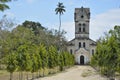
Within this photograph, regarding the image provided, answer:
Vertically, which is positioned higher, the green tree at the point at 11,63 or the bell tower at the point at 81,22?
the bell tower at the point at 81,22

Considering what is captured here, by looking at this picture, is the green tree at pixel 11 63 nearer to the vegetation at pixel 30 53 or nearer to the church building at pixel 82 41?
the vegetation at pixel 30 53

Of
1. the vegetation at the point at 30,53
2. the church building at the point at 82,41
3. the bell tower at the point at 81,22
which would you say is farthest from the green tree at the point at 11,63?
the bell tower at the point at 81,22

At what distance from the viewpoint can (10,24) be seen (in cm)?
7175

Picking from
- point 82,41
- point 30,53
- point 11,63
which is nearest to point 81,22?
point 82,41

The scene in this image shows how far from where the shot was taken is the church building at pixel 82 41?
115625 millimetres

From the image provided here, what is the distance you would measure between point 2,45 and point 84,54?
53.2 m

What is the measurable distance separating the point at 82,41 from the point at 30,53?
71.9 m

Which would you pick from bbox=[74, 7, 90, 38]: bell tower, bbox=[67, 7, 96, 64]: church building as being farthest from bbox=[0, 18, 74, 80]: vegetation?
bbox=[74, 7, 90, 38]: bell tower

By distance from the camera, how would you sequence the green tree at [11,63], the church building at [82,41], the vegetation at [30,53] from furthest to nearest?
the church building at [82,41]
the vegetation at [30,53]
the green tree at [11,63]

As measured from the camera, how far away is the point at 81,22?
116 m

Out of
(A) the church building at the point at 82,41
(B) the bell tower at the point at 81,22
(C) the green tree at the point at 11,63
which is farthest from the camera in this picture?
(B) the bell tower at the point at 81,22

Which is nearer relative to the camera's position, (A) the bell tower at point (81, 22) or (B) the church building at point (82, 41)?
(B) the church building at point (82, 41)

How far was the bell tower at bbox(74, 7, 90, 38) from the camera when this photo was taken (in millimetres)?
116188

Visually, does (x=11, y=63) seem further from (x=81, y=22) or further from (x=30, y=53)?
(x=81, y=22)
